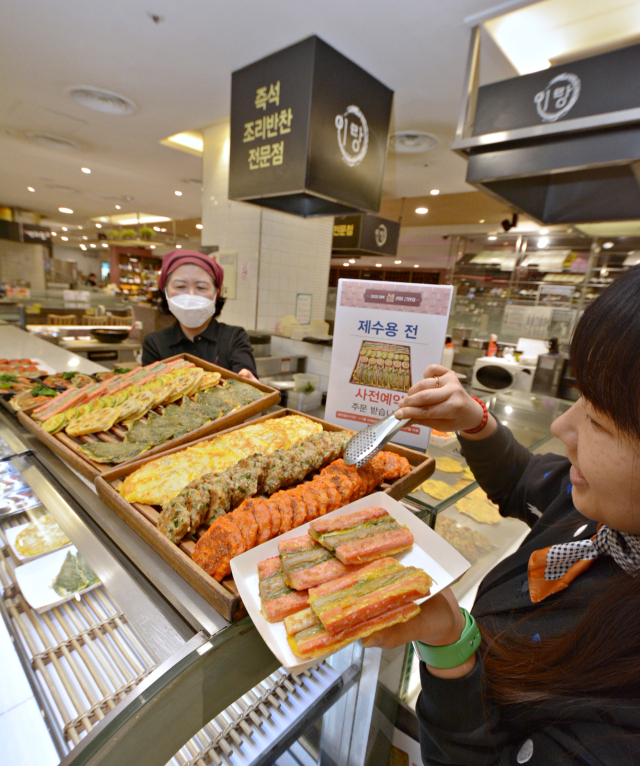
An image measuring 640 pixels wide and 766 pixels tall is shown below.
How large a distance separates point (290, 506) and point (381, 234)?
778cm

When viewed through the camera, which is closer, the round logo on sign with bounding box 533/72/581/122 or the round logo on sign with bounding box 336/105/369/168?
the round logo on sign with bounding box 533/72/581/122

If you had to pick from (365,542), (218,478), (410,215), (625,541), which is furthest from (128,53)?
(410,215)

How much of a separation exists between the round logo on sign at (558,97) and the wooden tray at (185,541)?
2.28 m

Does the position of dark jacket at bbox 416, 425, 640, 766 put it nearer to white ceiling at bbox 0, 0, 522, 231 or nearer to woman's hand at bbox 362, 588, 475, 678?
woman's hand at bbox 362, 588, 475, 678

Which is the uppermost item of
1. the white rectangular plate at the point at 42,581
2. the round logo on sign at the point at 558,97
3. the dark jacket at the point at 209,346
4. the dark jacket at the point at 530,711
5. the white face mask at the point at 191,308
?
the round logo on sign at the point at 558,97

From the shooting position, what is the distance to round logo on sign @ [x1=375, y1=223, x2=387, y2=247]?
780cm

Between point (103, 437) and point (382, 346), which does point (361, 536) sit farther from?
point (103, 437)

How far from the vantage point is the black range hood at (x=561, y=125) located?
6.77 ft

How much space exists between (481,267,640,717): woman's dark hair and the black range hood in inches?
84.0

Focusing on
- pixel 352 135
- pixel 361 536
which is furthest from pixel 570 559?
pixel 352 135

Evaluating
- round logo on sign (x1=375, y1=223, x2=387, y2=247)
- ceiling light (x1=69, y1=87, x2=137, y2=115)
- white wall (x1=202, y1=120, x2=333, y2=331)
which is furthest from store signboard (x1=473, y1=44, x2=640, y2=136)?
round logo on sign (x1=375, y1=223, x2=387, y2=247)

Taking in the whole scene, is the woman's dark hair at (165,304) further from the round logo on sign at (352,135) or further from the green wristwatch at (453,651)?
the green wristwatch at (453,651)

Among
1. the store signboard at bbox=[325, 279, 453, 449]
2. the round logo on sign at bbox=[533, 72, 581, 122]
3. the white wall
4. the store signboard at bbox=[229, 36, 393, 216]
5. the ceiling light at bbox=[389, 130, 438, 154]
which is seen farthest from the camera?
the white wall

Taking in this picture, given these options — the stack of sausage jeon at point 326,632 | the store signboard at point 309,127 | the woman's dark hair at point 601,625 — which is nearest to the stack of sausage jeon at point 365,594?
the stack of sausage jeon at point 326,632
